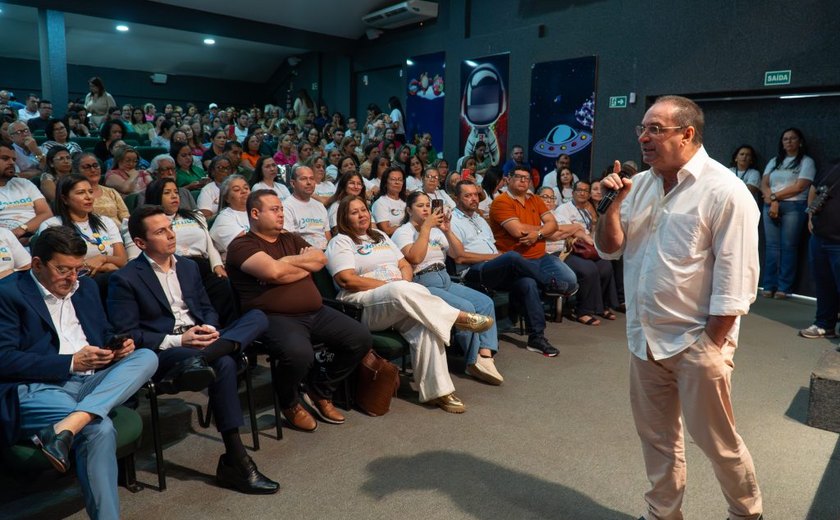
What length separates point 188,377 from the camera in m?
2.21

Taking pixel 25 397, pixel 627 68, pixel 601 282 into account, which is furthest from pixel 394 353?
pixel 627 68

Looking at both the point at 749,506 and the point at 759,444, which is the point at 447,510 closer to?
the point at 749,506

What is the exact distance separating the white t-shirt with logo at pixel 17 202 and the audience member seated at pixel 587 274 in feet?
11.5

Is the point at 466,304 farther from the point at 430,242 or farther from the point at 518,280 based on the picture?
the point at 518,280

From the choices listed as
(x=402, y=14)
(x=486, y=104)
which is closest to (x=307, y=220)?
(x=486, y=104)

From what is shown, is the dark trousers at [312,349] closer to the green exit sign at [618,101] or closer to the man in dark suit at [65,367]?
the man in dark suit at [65,367]

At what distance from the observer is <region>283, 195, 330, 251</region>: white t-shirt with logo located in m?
4.52

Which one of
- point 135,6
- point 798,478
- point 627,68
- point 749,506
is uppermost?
point 135,6

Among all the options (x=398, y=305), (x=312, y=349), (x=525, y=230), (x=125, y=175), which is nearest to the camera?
(x=312, y=349)

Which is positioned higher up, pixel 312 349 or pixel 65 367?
pixel 65 367

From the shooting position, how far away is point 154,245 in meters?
→ 2.57

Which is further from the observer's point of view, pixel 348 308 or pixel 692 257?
pixel 348 308

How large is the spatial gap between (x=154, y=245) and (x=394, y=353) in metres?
1.25

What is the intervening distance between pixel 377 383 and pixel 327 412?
0.28 meters
